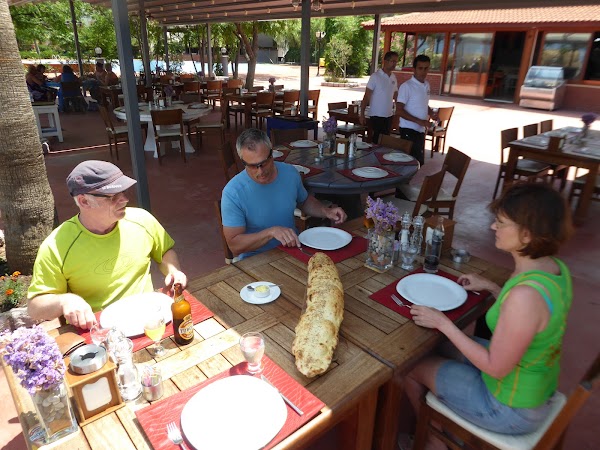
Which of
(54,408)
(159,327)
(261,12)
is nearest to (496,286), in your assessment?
(159,327)

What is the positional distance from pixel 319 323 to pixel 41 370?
86 cm

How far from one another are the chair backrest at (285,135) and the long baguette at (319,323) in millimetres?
3596

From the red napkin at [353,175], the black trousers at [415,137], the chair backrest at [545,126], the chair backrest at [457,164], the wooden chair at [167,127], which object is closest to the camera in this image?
the red napkin at [353,175]

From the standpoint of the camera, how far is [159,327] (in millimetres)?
1462

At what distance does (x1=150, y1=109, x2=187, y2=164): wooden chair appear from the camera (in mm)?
6864

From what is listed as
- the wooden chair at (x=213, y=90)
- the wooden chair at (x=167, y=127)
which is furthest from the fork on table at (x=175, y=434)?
the wooden chair at (x=213, y=90)

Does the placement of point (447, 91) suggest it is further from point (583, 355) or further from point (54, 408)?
point (54, 408)

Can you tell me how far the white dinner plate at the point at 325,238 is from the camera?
89.1 inches

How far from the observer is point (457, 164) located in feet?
14.0

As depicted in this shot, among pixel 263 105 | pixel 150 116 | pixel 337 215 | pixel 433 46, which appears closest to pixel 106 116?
pixel 150 116

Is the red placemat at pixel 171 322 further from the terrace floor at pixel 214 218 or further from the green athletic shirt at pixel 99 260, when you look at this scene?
the terrace floor at pixel 214 218

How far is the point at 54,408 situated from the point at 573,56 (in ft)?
60.7

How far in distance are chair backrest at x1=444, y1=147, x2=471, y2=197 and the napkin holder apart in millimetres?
3644

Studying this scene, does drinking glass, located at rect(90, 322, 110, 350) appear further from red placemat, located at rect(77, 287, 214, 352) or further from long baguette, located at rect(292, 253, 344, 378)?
long baguette, located at rect(292, 253, 344, 378)
